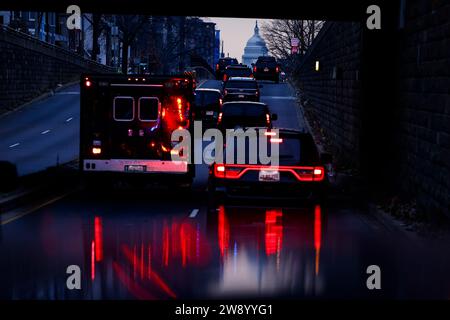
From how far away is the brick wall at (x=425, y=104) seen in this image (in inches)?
645

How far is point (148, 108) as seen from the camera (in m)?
22.2

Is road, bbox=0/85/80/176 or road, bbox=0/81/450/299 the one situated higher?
road, bbox=0/81/450/299

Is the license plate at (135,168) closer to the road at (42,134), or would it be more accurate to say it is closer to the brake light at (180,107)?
the brake light at (180,107)

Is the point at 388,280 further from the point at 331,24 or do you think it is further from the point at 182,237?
the point at 331,24

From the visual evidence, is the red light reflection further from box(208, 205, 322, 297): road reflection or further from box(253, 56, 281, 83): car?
box(253, 56, 281, 83): car

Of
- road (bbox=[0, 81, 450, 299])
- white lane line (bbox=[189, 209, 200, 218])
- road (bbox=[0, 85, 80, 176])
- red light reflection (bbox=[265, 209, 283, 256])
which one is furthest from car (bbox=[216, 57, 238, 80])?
red light reflection (bbox=[265, 209, 283, 256])

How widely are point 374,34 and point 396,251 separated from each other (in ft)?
32.8

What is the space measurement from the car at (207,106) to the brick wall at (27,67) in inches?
582


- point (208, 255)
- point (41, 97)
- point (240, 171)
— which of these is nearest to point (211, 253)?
point (208, 255)

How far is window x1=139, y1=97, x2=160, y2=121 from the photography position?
22125 mm

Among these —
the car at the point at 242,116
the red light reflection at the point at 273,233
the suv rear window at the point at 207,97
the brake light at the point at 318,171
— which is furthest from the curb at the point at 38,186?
the suv rear window at the point at 207,97

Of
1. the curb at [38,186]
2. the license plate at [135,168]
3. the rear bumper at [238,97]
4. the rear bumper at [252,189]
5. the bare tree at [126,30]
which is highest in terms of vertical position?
the bare tree at [126,30]

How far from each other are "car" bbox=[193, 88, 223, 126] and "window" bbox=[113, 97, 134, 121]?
24.4m
